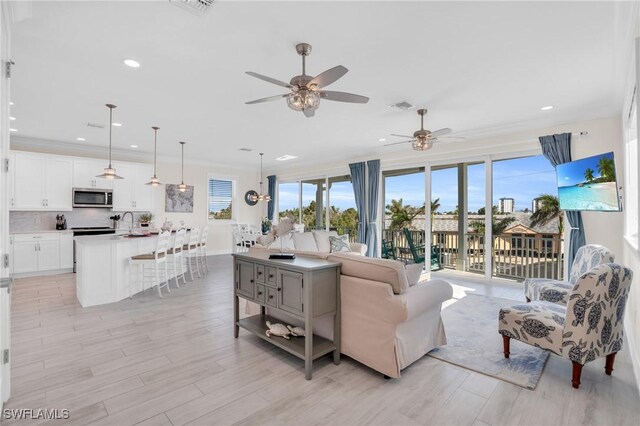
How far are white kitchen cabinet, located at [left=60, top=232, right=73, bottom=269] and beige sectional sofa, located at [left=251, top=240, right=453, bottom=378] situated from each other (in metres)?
6.39

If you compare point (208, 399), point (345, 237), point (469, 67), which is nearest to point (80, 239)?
point (208, 399)

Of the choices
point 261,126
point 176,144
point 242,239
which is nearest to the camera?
point 261,126

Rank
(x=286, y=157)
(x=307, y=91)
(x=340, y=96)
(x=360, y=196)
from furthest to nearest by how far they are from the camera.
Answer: (x=286, y=157) < (x=360, y=196) < (x=340, y=96) < (x=307, y=91)

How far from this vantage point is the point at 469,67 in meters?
3.19

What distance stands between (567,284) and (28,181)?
905cm

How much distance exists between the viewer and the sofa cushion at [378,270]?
2398 millimetres

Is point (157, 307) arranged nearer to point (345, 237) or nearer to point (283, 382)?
point (283, 382)

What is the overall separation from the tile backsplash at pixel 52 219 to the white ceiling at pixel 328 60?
2.14 m

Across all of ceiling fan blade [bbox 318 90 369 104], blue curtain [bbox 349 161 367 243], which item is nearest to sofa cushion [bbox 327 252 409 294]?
ceiling fan blade [bbox 318 90 369 104]

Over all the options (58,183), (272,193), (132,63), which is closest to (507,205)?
(132,63)

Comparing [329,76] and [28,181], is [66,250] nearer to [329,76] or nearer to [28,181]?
[28,181]

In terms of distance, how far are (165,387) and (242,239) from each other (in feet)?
17.1

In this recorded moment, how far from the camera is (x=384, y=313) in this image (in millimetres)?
2385

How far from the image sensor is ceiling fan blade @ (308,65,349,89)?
236 centimetres
